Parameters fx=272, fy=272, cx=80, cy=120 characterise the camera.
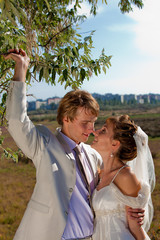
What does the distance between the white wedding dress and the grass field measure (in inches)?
125

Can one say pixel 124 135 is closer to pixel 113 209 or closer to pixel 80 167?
pixel 80 167

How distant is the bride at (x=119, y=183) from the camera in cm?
213

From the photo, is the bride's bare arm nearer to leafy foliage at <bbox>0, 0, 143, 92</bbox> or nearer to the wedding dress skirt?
the wedding dress skirt

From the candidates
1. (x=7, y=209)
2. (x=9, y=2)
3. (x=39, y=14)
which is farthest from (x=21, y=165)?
(x=9, y=2)

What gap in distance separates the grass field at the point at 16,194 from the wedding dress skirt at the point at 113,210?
317 cm

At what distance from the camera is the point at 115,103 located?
125 meters

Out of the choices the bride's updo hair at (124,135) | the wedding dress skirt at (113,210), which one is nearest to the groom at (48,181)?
the wedding dress skirt at (113,210)

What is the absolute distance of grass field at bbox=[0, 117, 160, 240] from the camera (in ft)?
29.8

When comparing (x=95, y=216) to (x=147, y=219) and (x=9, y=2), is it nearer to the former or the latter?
(x=147, y=219)

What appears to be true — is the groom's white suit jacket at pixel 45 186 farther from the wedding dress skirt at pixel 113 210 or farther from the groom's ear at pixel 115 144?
the groom's ear at pixel 115 144

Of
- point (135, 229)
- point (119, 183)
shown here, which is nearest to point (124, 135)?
point (119, 183)

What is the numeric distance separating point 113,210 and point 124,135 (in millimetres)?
619

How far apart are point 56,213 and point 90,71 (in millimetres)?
1373

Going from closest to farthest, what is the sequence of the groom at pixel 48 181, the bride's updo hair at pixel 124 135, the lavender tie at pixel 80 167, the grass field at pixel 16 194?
the groom at pixel 48 181, the lavender tie at pixel 80 167, the bride's updo hair at pixel 124 135, the grass field at pixel 16 194
